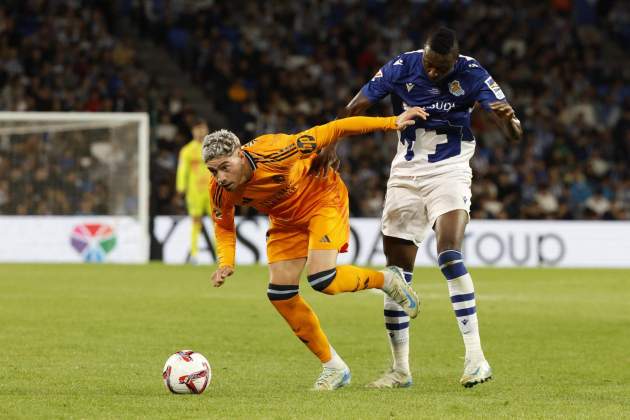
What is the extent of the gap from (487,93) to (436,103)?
1.08 ft

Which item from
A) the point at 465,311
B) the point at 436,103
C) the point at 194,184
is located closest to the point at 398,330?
the point at 465,311

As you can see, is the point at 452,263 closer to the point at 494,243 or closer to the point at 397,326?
the point at 397,326

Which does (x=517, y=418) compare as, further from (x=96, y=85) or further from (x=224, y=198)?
(x=96, y=85)

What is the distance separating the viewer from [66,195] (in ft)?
67.2

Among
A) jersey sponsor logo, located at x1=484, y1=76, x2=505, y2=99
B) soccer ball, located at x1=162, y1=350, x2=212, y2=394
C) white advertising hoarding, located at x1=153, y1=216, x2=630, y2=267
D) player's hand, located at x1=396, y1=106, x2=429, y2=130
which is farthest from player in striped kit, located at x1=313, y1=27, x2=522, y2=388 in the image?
white advertising hoarding, located at x1=153, y1=216, x2=630, y2=267

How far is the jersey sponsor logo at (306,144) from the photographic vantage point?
23.2 ft

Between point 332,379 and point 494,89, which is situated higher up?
point 494,89

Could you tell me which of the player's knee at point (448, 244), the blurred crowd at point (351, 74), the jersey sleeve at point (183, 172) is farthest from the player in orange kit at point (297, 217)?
the blurred crowd at point (351, 74)

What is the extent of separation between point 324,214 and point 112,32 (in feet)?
64.6

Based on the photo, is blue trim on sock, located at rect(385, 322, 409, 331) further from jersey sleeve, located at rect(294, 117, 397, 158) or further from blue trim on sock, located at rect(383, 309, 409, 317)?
jersey sleeve, located at rect(294, 117, 397, 158)

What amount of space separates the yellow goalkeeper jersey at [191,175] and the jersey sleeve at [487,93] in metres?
12.3

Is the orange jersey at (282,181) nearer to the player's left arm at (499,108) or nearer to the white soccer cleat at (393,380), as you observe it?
the player's left arm at (499,108)

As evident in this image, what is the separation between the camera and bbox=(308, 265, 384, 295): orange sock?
7.10 meters

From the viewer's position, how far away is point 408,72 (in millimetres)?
7730
